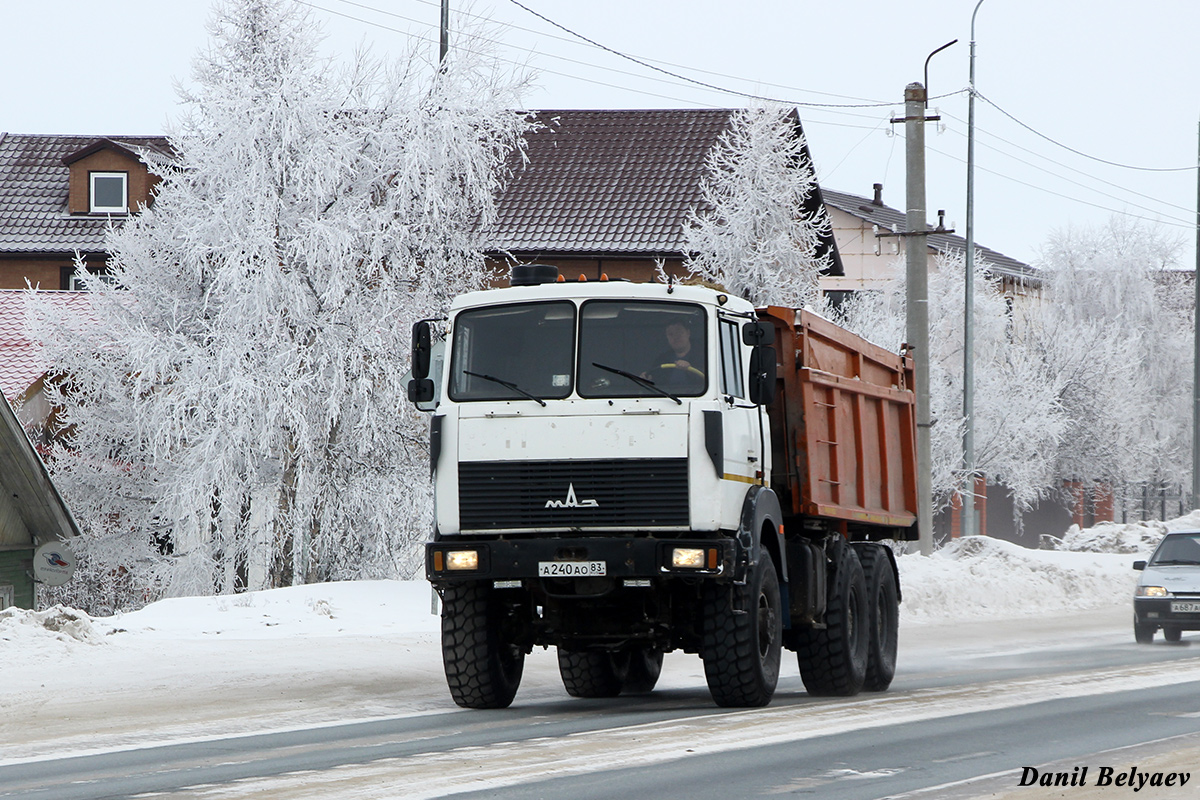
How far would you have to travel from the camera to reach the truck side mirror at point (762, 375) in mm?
11539

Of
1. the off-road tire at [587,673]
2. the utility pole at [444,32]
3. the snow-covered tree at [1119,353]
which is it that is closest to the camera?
the off-road tire at [587,673]

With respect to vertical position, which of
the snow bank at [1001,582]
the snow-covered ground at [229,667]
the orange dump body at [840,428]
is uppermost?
the orange dump body at [840,428]

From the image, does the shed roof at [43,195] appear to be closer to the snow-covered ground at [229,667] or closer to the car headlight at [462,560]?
the snow-covered ground at [229,667]

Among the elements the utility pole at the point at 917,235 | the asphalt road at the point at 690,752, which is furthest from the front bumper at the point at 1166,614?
the asphalt road at the point at 690,752

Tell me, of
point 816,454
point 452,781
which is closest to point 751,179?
point 816,454

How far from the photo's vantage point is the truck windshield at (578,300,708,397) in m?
11.3

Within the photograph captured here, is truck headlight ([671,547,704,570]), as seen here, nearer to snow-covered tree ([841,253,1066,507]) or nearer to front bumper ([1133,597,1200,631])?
front bumper ([1133,597,1200,631])

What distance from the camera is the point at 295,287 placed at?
2528 cm

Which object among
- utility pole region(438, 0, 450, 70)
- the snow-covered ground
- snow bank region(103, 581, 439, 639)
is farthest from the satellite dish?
utility pole region(438, 0, 450, 70)

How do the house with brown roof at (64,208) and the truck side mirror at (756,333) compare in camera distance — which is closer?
the truck side mirror at (756,333)

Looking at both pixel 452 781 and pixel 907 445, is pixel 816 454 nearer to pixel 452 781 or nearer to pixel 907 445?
pixel 907 445

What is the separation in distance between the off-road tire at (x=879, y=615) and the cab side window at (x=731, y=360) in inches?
136

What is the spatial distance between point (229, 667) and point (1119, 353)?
46.6 m

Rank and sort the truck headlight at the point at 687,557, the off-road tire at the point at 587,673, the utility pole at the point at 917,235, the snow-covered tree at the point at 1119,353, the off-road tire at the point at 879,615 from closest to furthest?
the truck headlight at the point at 687,557 → the off-road tire at the point at 587,673 → the off-road tire at the point at 879,615 → the utility pole at the point at 917,235 → the snow-covered tree at the point at 1119,353
